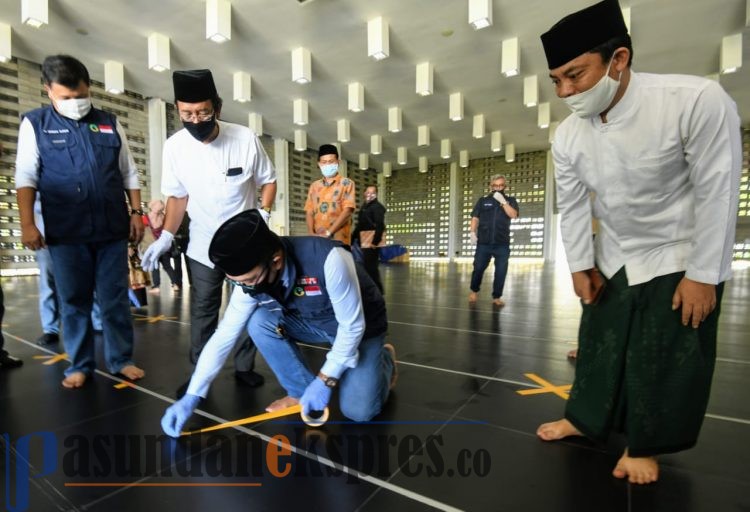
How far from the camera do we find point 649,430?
1221 millimetres

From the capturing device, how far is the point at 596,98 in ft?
3.88

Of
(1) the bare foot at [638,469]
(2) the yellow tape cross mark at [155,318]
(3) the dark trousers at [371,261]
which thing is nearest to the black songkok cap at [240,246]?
(1) the bare foot at [638,469]

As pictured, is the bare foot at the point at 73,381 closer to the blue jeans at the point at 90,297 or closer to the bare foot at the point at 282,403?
the blue jeans at the point at 90,297

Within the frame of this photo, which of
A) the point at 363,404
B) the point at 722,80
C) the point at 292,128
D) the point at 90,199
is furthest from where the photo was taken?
the point at 292,128

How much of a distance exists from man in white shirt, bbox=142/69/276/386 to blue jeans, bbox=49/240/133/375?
339 millimetres

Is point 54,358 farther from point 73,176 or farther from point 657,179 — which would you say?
point 657,179

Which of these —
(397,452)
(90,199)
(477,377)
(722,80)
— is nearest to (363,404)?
(397,452)

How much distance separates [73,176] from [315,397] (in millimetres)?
1785

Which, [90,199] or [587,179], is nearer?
[587,179]

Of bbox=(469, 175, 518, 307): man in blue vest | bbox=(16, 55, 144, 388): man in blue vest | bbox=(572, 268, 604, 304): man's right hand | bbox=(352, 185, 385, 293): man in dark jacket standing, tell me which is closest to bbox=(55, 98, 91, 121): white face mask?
bbox=(16, 55, 144, 388): man in blue vest

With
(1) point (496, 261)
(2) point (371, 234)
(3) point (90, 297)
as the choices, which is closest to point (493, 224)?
(1) point (496, 261)

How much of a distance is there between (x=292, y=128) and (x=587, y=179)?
1403cm

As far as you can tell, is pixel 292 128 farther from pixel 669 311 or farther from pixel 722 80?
pixel 669 311

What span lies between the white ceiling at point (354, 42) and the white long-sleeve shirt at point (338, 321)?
281 inches
